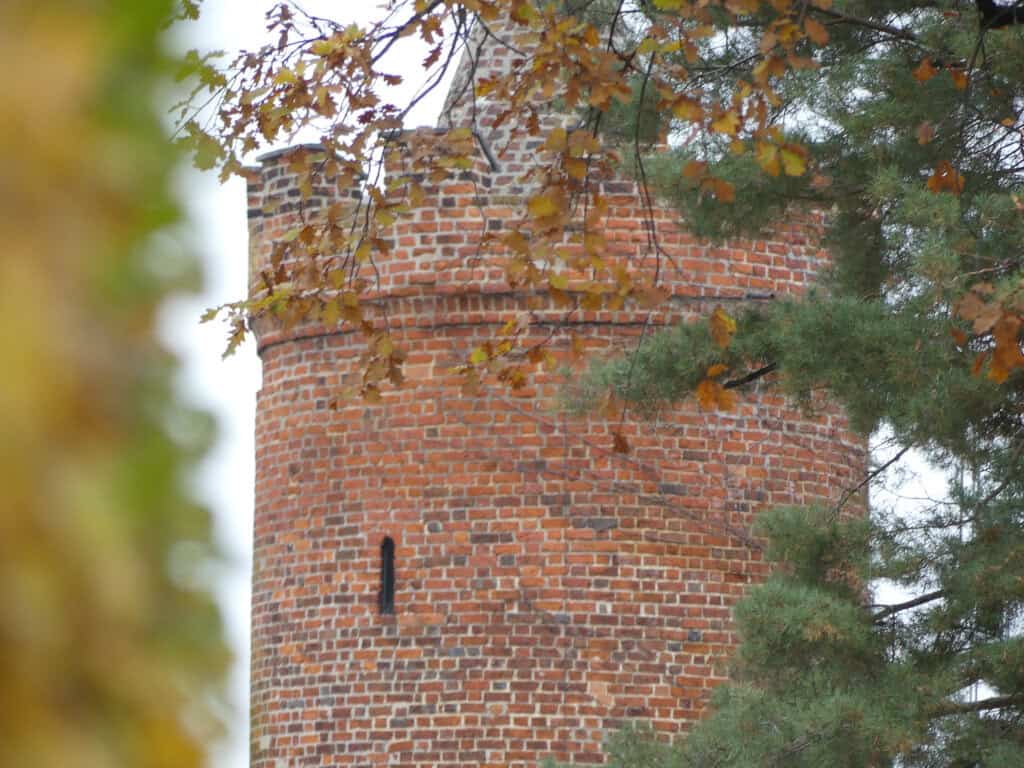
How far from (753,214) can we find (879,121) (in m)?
0.69

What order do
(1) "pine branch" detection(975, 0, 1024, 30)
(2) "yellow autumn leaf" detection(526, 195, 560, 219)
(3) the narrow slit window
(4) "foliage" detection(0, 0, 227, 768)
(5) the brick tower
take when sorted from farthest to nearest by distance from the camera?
(3) the narrow slit window
(5) the brick tower
(1) "pine branch" detection(975, 0, 1024, 30)
(2) "yellow autumn leaf" detection(526, 195, 560, 219)
(4) "foliage" detection(0, 0, 227, 768)

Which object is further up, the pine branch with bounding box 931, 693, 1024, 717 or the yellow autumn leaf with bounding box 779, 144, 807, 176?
the yellow autumn leaf with bounding box 779, 144, 807, 176

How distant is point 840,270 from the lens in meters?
7.73

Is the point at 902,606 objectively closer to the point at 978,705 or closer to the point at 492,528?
the point at 978,705

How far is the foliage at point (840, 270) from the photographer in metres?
6.27

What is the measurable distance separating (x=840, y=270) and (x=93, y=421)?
7383mm

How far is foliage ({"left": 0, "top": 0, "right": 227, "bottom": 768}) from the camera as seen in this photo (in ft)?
1.70

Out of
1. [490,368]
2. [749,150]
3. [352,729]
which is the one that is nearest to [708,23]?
[749,150]

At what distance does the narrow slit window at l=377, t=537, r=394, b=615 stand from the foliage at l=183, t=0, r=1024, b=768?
2.52m

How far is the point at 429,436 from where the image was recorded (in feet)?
32.1

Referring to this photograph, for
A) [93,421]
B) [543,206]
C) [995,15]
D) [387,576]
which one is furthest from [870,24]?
[93,421]

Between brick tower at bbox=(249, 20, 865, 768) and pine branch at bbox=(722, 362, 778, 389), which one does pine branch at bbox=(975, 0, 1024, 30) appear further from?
brick tower at bbox=(249, 20, 865, 768)

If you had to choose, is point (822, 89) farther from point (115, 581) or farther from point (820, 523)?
point (115, 581)

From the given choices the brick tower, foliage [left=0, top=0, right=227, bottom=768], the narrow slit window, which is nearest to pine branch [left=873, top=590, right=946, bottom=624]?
the brick tower
